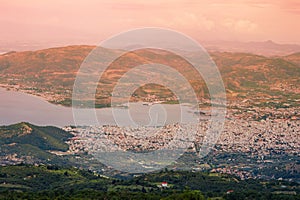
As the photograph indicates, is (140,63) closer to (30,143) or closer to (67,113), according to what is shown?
(67,113)

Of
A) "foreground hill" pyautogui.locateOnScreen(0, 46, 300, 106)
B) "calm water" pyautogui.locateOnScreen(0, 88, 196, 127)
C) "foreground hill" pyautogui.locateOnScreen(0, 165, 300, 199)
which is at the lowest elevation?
"calm water" pyautogui.locateOnScreen(0, 88, 196, 127)

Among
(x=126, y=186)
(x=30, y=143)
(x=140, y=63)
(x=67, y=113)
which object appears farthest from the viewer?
(x=140, y=63)

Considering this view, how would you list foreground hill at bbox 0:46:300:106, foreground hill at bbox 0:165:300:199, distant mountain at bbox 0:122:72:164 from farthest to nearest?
foreground hill at bbox 0:46:300:106
distant mountain at bbox 0:122:72:164
foreground hill at bbox 0:165:300:199

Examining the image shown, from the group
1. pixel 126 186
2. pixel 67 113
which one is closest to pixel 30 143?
pixel 126 186

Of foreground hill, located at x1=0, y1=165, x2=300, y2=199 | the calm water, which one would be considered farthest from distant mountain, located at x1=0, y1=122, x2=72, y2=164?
the calm water

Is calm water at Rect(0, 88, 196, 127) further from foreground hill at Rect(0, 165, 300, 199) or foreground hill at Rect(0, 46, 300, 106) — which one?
foreground hill at Rect(0, 165, 300, 199)

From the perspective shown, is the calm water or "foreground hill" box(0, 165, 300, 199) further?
the calm water
